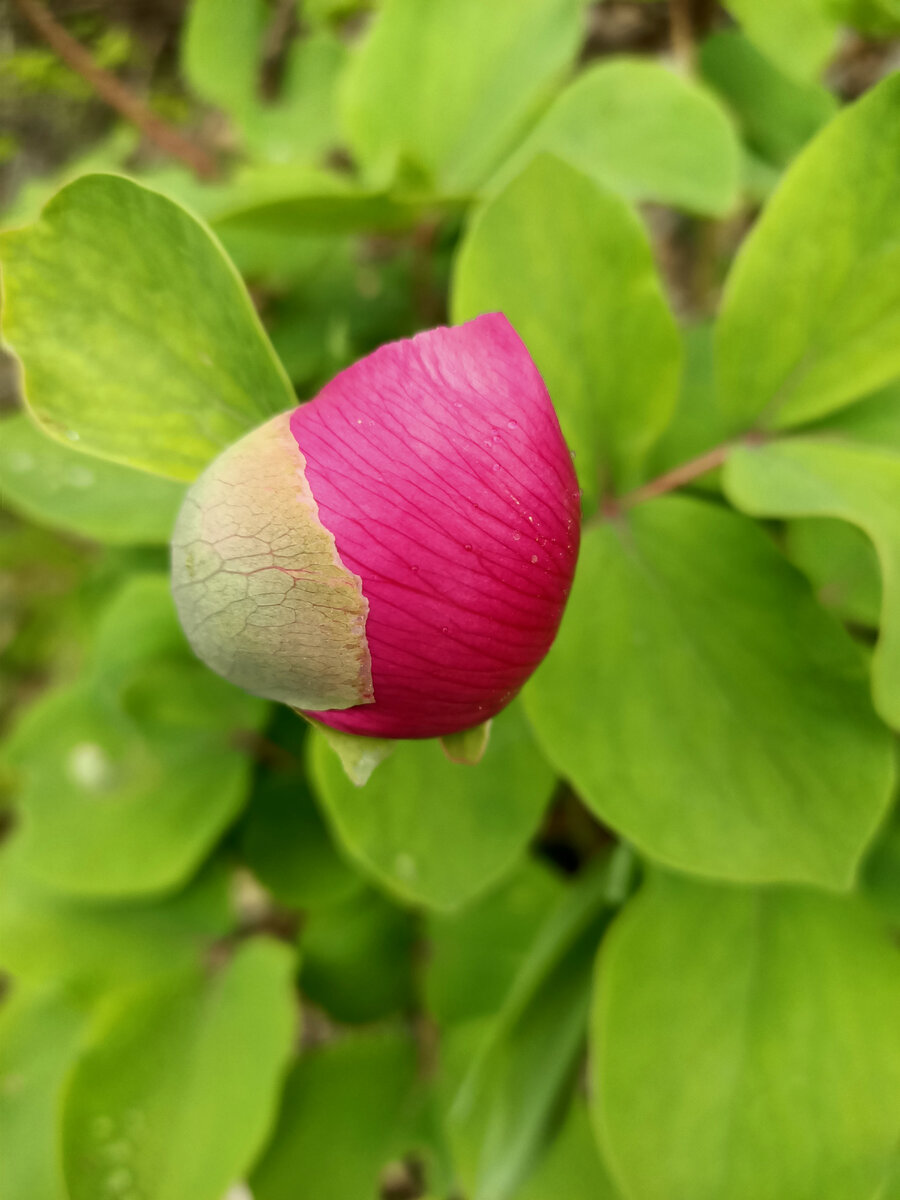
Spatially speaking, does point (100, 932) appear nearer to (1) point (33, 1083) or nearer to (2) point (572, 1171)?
(1) point (33, 1083)

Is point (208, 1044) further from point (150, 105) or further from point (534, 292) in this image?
point (150, 105)

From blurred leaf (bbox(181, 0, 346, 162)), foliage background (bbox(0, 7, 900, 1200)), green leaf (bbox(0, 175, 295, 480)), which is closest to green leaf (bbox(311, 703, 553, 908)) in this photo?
foliage background (bbox(0, 7, 900, 1200))

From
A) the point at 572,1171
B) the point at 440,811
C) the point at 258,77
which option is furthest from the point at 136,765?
the point at 258,77

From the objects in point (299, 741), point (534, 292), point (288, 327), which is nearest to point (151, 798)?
point (299, 741)

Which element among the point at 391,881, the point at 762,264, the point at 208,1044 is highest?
the point at 762,264

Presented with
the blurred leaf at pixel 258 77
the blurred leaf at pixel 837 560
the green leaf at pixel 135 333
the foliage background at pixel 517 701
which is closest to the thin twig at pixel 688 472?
the foliage background at pixel 517 701

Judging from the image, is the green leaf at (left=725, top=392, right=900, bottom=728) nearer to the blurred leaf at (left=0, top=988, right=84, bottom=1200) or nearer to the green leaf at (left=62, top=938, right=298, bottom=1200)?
the green leaf at (left=62, top=938, right=298, bottom=1200)
